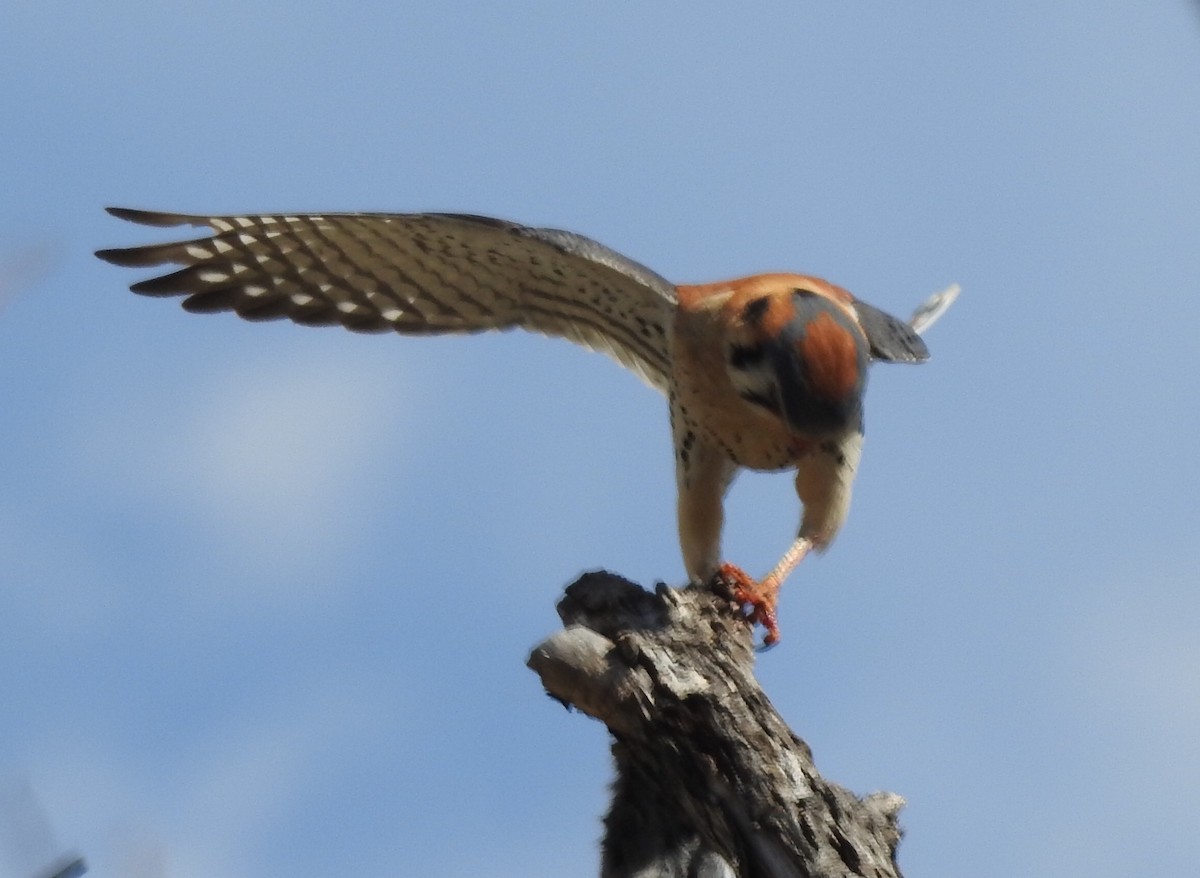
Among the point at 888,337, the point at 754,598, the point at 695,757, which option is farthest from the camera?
the point at 888,337

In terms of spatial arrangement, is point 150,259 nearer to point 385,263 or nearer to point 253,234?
point 253,234

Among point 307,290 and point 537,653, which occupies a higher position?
point 307,290

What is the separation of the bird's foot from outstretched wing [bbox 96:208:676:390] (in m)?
1.25

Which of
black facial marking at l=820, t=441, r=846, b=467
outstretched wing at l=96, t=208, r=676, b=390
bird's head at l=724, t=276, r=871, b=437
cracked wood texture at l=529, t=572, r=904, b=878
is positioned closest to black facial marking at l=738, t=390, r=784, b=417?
bird's head at l=724, t=276, r=871, b=437

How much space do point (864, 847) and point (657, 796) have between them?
0.60 metres

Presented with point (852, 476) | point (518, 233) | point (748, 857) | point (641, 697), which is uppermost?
point (518, 233)

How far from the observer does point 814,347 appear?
4500 mm

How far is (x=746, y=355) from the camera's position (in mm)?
4703

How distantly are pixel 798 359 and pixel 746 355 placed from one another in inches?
9.6

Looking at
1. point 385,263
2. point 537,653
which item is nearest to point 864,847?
point 537,653

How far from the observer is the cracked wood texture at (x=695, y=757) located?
3.14 meters

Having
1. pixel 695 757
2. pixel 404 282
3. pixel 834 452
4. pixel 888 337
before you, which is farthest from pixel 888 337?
pixel 695 757

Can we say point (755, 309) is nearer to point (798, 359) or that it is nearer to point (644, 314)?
point (798, 359)

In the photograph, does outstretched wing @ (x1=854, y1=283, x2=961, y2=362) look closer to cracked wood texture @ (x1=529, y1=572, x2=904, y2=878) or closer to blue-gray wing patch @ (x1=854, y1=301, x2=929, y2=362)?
blue-gray wing patch @ (x1=854, y1=301, x2=929, y2=362)
